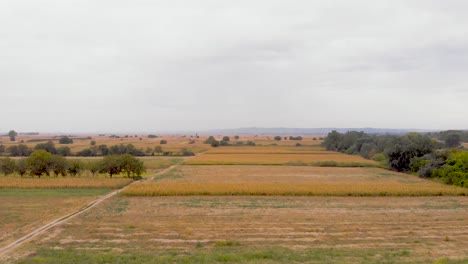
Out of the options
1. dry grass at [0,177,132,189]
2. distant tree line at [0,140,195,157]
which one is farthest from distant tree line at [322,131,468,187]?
distant tree line at [0,140,195,157]

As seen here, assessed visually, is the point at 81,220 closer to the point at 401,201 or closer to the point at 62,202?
the point at 62,202

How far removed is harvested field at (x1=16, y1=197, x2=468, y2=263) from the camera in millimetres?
16125

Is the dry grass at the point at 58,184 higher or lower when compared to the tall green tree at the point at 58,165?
lower

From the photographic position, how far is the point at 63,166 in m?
50.0

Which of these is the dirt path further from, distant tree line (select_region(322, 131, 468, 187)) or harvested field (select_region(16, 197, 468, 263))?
distant tree line (select_region(322, 131, 468, 187))

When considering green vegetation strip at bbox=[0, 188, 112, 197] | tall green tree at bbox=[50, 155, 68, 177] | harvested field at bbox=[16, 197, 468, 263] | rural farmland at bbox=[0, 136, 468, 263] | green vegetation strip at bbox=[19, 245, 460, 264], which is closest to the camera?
green vegetation strip at bbox=[19, 245, 460, 264]

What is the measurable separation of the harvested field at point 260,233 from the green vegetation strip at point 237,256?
4 cm

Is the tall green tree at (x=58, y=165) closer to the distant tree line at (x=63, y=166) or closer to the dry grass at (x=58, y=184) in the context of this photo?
the distant tree line at (x=63, y=166)

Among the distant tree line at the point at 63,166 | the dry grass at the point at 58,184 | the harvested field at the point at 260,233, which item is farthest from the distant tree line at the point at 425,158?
the distant tree line at the point at 63,166

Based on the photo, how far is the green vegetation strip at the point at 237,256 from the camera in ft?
50.1

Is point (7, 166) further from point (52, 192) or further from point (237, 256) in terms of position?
point (237, 256)

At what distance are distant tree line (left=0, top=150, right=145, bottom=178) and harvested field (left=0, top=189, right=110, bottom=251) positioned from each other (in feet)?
29.7

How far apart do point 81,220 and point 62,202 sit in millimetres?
8609

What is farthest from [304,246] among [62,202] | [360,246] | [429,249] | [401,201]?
[62,202]
